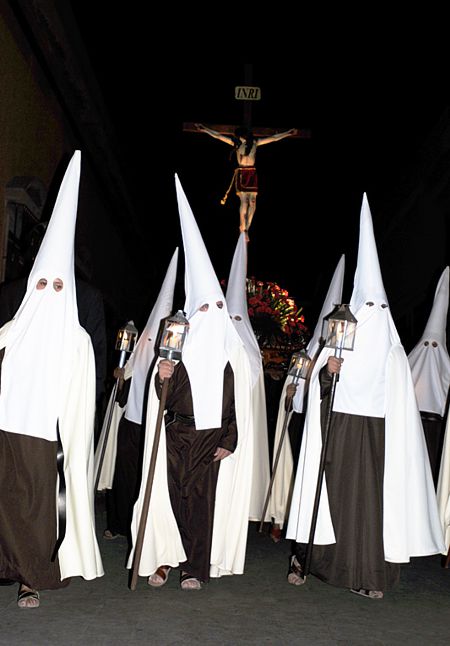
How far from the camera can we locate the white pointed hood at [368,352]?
550 cm

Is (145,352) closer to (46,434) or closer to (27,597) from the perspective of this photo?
(46,434)

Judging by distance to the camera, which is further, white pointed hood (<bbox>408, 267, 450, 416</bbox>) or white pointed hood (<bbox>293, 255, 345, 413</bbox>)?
white pointed hood (<bbox>408, 267, 450, 416</bbox>)

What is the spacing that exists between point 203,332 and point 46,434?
1.39 meters

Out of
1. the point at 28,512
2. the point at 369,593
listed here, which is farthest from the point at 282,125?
the point at 28,512

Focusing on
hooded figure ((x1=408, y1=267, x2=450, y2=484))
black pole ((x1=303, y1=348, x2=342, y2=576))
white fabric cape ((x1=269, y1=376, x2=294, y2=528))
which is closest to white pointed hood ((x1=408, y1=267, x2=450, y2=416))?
hooded figure ((x1=408, y1=267, x2=450, y2=484))

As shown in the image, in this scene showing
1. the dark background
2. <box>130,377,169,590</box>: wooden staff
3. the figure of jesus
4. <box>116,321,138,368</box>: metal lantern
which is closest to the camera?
<box>130,377,169,590</box>: wooden staff

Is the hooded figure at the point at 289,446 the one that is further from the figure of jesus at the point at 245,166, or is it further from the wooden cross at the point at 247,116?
the wooden cross at the point at 247,116

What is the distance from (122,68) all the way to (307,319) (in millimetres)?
15806

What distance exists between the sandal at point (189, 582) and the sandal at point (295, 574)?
0.61m

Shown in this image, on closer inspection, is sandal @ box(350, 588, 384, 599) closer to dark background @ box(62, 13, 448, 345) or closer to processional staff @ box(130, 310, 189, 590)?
processional staff @ box(130, 310, 189, 590)

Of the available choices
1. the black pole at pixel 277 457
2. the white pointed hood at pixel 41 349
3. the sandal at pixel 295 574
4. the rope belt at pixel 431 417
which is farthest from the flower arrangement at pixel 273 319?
the white pointed hood at pixel 41 349

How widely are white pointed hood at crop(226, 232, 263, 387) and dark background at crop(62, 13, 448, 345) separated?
389 centimetres

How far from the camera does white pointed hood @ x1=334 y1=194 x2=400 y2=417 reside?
18.0ft

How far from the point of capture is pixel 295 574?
540 cm
